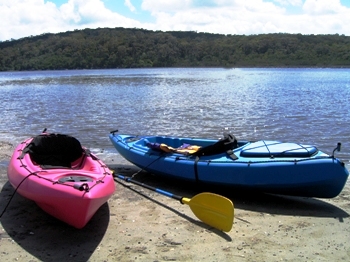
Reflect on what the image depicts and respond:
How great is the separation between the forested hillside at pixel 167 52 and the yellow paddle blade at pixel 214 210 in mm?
82953

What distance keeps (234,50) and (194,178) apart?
95966 mm

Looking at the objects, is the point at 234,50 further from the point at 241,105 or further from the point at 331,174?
A: the point at 331,174

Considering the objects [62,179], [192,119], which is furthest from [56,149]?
[192,119]

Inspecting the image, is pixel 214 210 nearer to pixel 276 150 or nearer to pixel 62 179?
pixel 276 150

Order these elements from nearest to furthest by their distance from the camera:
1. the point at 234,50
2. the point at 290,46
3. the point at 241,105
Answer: the point at 241,105 < the point at 290,46 < the point at 234,50

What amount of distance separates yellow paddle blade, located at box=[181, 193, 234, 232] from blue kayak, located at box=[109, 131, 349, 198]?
0.88 meters

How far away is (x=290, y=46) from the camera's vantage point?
92.6 meters

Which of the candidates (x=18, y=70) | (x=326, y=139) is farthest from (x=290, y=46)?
(x=326, y=139)

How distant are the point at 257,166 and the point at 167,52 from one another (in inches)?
3836

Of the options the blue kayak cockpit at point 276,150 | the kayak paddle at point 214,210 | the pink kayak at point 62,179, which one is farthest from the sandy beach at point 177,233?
the blue kayak cockpit at point 276,150

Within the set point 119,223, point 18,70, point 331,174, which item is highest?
point 331,174

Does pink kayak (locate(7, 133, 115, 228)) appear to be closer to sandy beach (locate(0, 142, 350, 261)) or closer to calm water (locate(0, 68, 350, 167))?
sandy beach (locate(0, 142, 350, 261))

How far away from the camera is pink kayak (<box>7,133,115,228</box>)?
4684 millimetres

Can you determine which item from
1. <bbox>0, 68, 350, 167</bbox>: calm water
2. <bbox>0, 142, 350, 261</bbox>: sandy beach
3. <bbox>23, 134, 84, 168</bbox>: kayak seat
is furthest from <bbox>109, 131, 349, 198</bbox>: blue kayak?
<bbox>0, 68, 350, 167</bbox>: calm water
